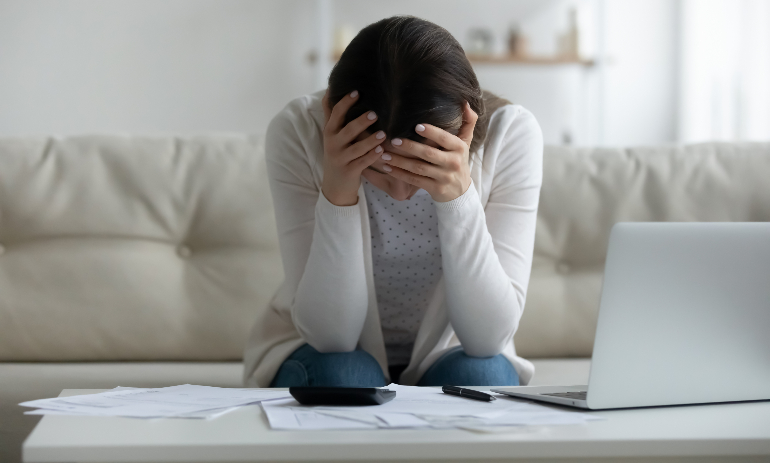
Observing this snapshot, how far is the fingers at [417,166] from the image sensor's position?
0.79 metres

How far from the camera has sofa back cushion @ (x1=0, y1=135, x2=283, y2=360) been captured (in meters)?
1.22

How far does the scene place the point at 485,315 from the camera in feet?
3.01

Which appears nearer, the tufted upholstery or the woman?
the woman

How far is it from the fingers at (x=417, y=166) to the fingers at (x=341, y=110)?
0.24 feet

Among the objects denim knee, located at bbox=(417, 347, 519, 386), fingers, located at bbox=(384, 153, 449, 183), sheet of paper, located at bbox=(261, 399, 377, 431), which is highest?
fingers, located at bbox=(384, 153, 449, 183)

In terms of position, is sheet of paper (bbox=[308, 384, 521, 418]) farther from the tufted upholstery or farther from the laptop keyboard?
the tufted upholstery

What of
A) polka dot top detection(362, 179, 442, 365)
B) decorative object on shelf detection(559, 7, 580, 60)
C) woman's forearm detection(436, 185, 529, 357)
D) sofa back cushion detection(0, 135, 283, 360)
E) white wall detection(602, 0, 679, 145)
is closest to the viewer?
woman's forearm detection(436, 185, 529, 357)

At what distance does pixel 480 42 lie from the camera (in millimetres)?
2877

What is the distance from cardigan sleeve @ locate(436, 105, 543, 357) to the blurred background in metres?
1.90

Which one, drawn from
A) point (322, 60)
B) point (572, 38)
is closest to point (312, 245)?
point (322, 60)

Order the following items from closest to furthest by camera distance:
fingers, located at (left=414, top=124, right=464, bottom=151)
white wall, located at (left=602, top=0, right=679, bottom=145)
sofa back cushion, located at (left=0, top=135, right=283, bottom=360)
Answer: fingers, located at (left=414, top=124, right=464, bottom=151) → sofa back cushion, located at (left=0, top=135, right=283, bottom=360) → white wall, located at (left=602, top=0, right=679, bottom=145)

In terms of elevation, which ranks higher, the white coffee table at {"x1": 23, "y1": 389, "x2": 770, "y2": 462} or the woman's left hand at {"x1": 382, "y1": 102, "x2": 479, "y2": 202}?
the woman's left hand at {"x1": 382, "y1": 102, "x2": 479, "y2": 202}

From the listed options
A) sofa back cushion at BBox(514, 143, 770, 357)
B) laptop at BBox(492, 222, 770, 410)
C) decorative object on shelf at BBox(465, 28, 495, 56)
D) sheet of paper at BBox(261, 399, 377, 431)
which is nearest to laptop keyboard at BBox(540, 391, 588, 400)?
laptop at BBox(492, 222, 770, 410)

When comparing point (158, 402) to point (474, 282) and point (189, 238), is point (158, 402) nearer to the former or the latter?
point (474, 282)
